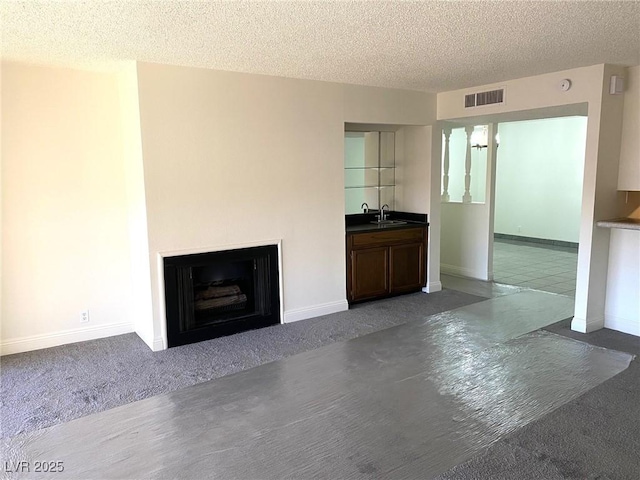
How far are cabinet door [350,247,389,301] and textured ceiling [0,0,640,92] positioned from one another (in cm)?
201

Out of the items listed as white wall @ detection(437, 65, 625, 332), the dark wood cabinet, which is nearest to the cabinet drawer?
the dark wood cabinet

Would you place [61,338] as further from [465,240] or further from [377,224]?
[465,240]

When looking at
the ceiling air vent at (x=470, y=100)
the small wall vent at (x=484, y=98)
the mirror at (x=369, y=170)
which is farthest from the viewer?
the mirror at (x=369, y=170)

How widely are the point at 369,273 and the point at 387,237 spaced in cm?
48

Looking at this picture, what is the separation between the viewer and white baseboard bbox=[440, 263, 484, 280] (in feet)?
21.9

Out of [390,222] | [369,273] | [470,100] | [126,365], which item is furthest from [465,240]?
[126,365]

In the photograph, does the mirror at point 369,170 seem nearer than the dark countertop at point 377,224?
No

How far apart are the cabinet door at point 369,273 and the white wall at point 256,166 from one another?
0.65 feet

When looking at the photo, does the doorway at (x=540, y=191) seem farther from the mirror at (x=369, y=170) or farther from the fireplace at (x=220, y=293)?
the fireplace at (x=220, y=293)

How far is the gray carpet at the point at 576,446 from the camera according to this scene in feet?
7.80

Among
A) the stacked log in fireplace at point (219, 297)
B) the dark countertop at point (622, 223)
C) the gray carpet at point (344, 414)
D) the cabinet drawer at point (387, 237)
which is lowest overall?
the gray carpet at point (344, 414)

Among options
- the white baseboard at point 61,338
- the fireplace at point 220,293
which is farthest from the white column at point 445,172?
the white baseboard at point 61,338

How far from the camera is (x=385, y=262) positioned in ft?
18.3

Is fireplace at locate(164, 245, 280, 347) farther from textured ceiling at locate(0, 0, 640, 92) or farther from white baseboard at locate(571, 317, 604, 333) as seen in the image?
white baseboard at locate(571, 317, 604, 333)
